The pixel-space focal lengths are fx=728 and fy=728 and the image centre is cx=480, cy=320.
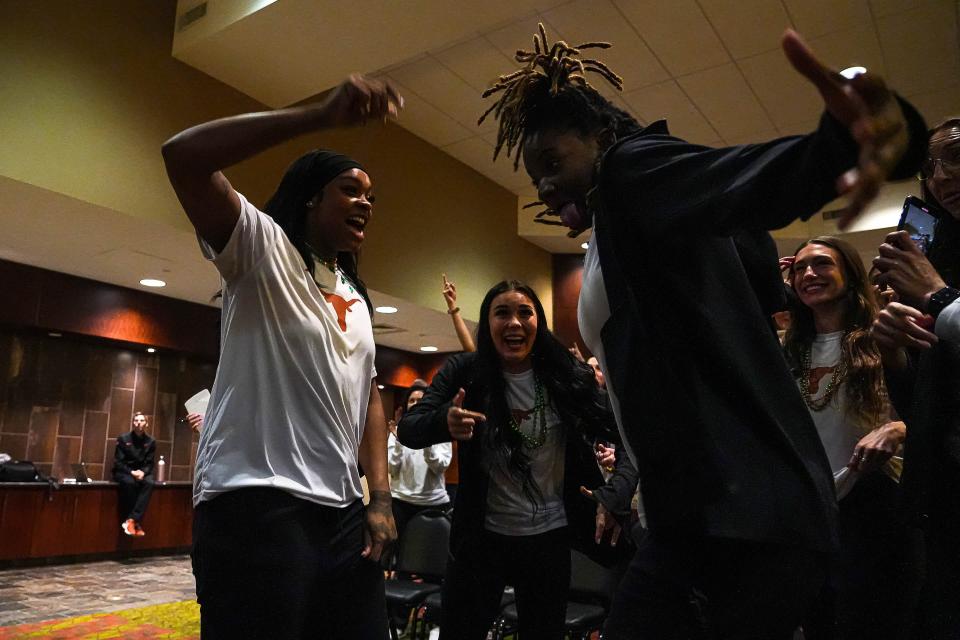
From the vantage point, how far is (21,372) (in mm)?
8039

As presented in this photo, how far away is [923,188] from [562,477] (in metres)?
1.31

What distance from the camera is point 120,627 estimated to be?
4.45 m

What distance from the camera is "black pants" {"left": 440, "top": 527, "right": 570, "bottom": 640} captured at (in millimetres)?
2137

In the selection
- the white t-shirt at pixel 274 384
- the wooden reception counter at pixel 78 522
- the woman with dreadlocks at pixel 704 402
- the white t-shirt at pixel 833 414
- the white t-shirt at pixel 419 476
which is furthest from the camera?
the wooden reception counter at pixel 78 522

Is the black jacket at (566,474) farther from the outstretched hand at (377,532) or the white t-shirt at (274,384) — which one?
the white t-shirt at (274,384)

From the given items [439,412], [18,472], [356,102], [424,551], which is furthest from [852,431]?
[18,472]

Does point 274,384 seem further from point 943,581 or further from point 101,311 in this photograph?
point 101,311

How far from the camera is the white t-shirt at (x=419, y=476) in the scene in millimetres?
5164

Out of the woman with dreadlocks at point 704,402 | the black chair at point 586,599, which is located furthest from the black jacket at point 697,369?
the black chair at point 586,599

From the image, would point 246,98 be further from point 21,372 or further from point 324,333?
point 324,333

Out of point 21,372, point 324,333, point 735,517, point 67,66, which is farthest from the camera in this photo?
point 21,372

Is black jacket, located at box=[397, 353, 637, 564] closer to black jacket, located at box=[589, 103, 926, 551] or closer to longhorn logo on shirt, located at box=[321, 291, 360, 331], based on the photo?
longhorn logo on shirt, located at box=[321, 291, 360, 331]

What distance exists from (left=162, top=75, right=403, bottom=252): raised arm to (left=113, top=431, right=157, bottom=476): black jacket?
25.2 ft

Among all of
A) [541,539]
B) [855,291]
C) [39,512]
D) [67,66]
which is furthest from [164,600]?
[855,291]
